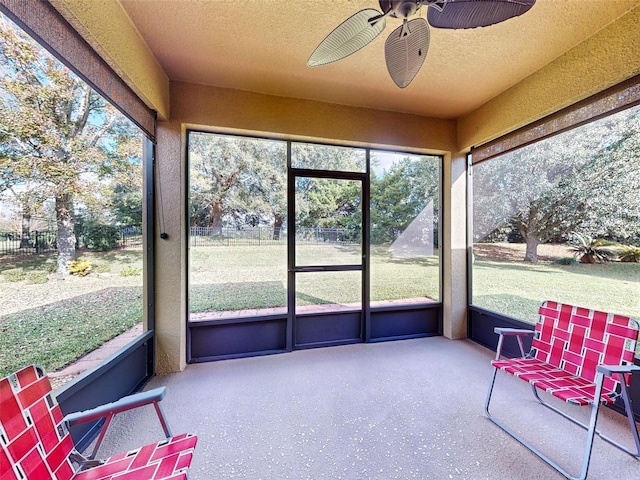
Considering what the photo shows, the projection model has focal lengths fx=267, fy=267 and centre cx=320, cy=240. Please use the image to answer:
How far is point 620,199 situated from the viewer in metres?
2.05

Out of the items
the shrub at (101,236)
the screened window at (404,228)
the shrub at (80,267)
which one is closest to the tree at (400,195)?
the screened window at (404,228)

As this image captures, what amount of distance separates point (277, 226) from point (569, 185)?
9.19ft

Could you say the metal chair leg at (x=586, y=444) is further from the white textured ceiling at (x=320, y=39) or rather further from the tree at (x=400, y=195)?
the white textured ceiling at (x=320, y=39)

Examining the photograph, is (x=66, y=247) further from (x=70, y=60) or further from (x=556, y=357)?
(x=556, y=357)

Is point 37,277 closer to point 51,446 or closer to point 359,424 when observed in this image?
point 51,446

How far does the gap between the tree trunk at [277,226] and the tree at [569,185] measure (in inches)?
97.6

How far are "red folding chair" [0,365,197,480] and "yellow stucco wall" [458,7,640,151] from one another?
3.46 metres

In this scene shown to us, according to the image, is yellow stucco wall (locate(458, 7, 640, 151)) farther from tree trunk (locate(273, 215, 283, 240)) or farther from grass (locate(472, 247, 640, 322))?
tree trunk (locate(273, 215, 283, 240))

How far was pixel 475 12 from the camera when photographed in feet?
3.96

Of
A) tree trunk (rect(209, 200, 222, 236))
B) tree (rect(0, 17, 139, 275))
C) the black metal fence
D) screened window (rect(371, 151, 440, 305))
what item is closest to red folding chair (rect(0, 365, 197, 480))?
the black metal fence

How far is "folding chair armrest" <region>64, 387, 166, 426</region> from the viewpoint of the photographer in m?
1.14

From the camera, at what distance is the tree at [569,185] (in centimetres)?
201

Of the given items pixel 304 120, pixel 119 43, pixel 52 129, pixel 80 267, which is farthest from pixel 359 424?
pixel 119 43

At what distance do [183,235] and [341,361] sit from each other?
206 cm
